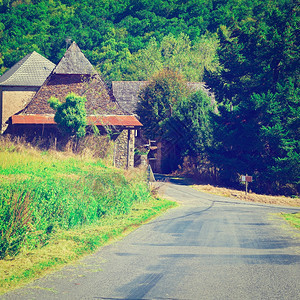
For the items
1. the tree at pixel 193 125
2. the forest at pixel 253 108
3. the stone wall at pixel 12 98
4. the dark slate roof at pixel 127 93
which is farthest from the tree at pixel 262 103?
the stone wall at pixel 12 98

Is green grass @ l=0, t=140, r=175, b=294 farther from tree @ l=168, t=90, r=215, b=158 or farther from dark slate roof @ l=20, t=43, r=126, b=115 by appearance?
tree @ l=168, t=90, r=215, b=158

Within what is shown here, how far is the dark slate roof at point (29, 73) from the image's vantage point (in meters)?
48.8

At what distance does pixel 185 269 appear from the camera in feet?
29.0

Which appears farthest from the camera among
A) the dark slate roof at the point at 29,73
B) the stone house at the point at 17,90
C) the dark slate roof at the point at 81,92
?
the dark slate roof at the point at 29,73

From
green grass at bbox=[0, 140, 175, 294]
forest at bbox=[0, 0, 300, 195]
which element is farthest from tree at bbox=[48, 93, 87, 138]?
forest at bbox=[0, 0, 300, 195]

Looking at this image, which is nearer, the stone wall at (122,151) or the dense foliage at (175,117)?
the stone wall at (122,151)

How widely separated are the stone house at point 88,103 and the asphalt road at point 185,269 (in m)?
22.3

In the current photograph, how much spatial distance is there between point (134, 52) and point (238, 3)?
37.9 meters

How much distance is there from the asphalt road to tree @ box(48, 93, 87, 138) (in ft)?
61.6

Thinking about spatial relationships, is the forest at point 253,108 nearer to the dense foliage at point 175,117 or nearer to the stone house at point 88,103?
the dense foliage at point 175,117

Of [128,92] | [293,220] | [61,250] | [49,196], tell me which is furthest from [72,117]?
[128,92]

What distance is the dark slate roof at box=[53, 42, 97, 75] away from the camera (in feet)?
124

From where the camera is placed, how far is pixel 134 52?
98.9 meters

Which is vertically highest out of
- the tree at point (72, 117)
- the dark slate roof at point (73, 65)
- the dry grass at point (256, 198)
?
the dark slate roof at point (73, 65)
